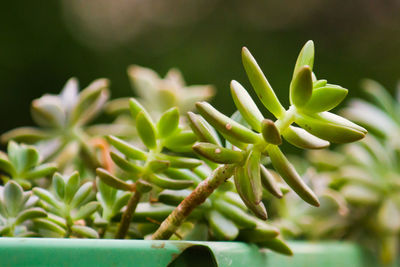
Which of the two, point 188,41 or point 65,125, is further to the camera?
point 188,41

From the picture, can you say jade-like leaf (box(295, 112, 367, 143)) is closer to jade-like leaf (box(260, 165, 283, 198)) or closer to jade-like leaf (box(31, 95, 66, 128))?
jade-like leaf (box(260, 165, 283, 198))

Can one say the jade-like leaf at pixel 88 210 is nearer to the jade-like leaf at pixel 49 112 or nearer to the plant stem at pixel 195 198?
the plant stem at pixel 195 198

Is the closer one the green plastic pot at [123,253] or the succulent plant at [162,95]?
the green plastic pot at [123,253]

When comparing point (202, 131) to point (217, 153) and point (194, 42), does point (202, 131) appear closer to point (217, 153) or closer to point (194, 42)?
point (217, 153)

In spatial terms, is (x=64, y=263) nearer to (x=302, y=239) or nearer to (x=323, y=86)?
(x=323, y=86)

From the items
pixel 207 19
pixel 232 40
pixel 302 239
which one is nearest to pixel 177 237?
pixel 302 239

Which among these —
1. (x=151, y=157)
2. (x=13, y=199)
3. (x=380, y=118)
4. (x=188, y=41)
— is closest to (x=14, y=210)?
(x=13, y=199)

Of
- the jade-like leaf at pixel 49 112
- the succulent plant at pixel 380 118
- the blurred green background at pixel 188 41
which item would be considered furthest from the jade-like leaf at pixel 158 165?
the blurred green background at pixel 188 41
